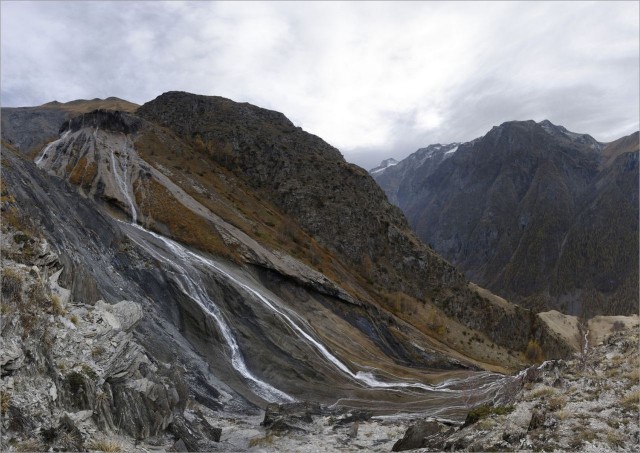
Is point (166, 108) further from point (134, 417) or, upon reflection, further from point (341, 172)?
point (134, 417)

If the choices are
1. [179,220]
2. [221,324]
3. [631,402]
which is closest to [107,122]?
[179,220]

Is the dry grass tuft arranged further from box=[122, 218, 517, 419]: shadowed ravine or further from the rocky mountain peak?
the rocky mountain peak

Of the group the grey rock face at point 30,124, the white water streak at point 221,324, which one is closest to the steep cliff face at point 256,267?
the white water streak at point 221,324

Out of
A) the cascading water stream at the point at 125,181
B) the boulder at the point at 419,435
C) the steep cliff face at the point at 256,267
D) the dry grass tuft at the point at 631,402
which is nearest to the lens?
the dry grass tuft at the point at 631,402

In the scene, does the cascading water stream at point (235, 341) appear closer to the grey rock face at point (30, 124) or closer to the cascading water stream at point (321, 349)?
the cascading water stream at point (321, 349)

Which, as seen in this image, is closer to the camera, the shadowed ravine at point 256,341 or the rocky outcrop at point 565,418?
the rocky outcrop at point 565,418


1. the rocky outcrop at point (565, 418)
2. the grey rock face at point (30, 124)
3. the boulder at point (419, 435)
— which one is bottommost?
the boulder at point (419, 435)

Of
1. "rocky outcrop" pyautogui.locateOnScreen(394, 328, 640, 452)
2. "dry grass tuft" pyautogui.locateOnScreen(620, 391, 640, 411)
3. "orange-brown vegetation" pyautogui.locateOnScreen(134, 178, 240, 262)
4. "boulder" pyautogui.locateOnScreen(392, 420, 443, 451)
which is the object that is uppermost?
"orange-brown vegetation" pyautogui.locateOnScreen(134, 178, 240, 262)

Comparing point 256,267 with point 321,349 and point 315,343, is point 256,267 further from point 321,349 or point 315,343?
point 321,349

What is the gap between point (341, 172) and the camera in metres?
73.5

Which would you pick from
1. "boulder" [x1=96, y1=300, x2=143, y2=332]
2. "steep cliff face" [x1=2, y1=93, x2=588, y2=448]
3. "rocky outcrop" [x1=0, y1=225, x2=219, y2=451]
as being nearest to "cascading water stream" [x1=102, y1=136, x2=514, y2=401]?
"steep cliff face" [x1=2, y1=93, x2=588, y2=448]

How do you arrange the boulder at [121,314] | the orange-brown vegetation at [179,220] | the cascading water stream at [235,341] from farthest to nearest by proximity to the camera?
the orange-brown vegetation at [179,220] → the cascading water stream at [235,341] → the boulder at [121,314]

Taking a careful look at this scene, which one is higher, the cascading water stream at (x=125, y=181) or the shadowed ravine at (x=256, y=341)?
the cascading water stream at (x=125, y=181)

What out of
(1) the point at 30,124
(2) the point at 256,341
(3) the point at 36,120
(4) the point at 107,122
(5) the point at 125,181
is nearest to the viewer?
(2) the point at 256,341
